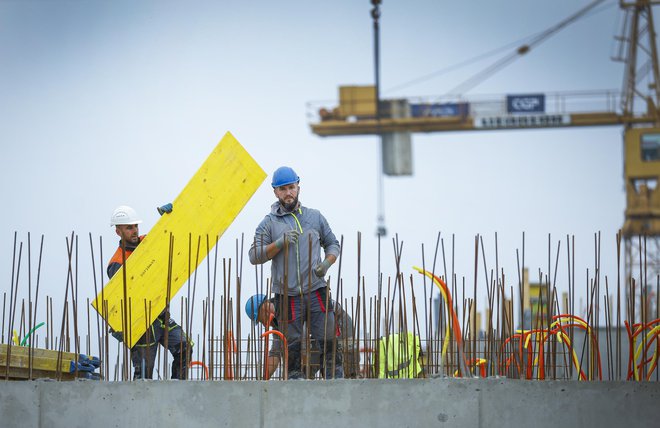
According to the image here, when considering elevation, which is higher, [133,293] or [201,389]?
[133,293]

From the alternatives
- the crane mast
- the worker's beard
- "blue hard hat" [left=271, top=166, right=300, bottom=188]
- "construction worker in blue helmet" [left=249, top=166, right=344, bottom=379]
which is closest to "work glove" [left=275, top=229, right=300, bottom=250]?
"construction worker in blue helmet" [left=249, top=166, right=344, bottom=379]

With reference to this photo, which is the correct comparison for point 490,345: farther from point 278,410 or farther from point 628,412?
point 278,410

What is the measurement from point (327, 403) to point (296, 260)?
35.8 inches

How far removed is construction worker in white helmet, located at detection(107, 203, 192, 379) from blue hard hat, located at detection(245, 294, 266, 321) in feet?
1.24

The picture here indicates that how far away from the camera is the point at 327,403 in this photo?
17.9 feet

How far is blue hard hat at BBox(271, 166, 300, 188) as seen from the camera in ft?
20.1

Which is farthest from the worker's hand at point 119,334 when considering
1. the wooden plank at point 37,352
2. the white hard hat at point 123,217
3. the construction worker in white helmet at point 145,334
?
the white hard hat at point 123,217

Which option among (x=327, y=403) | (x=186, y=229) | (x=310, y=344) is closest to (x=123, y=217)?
(x=186, y=229)

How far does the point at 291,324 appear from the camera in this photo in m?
6.09

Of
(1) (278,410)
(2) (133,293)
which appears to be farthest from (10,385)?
(1) (278,410)

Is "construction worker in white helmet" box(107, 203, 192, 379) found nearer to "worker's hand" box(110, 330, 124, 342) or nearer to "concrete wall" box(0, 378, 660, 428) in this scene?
"worker's hand" box(110, 330, 124, 342)

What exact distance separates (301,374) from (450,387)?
0.93 meters

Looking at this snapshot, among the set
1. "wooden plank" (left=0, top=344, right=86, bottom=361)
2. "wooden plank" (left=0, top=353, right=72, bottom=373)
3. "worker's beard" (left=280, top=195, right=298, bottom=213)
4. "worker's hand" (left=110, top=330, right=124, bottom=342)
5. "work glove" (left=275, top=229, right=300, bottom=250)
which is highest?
"worker's beard" (left=280, top=195, right=298, bottom=213)

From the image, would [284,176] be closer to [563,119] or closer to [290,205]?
[290,205]
